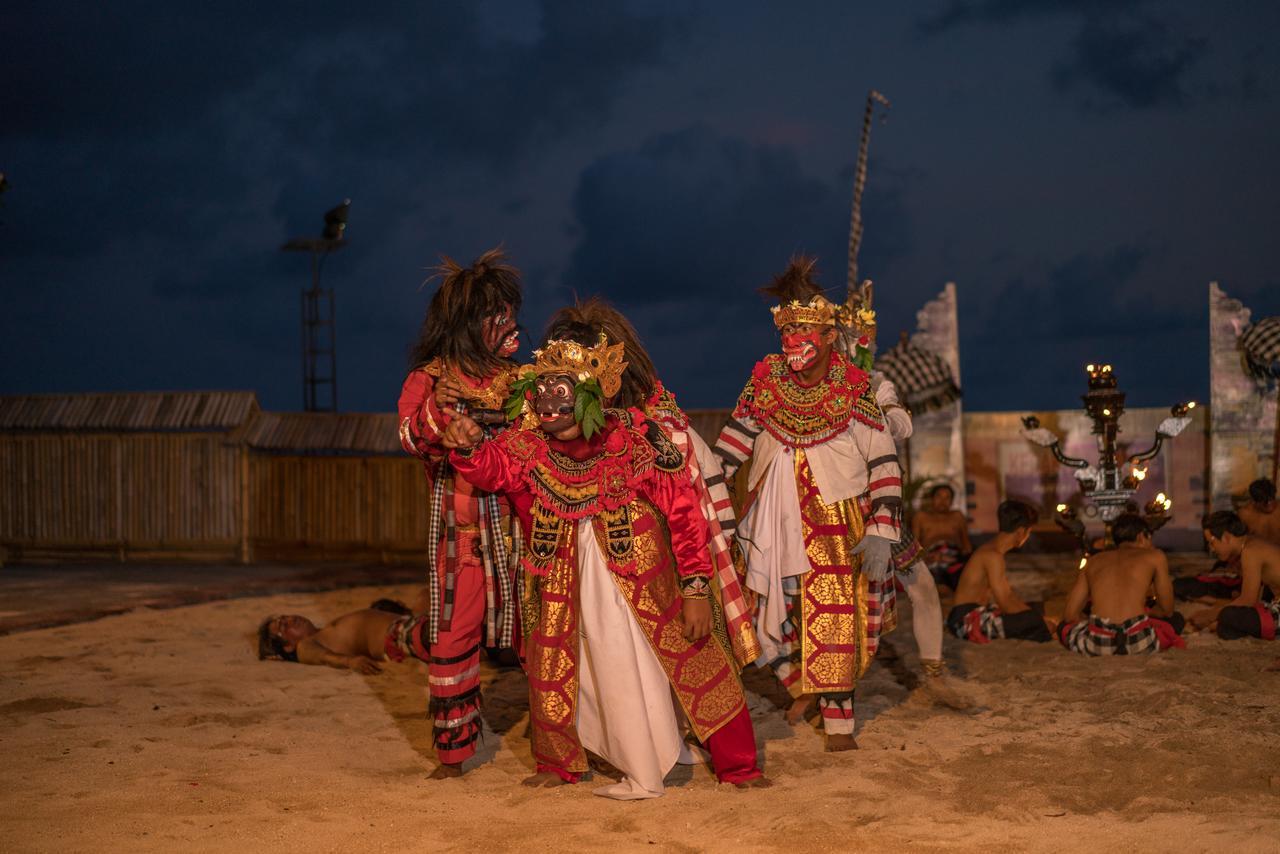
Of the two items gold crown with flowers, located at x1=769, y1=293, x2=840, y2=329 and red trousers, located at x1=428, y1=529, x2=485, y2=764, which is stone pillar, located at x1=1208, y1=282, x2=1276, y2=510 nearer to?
gold crown with flowers, located at x1=769, y1=293, x2=840, y2=329

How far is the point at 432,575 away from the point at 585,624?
0.75m

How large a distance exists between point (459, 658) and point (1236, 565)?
6983 mm

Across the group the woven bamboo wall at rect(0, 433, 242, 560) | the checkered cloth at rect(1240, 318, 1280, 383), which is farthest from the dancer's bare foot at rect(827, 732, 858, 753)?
the woven bamboo wall at rect(0, 433, 242, 560)

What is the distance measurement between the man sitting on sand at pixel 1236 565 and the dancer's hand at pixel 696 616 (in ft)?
20.8

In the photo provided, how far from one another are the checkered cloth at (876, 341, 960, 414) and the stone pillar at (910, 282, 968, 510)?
0.12 m

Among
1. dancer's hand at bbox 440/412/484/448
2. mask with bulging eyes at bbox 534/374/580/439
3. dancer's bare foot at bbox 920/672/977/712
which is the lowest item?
dancer's bare foot at bbox 920/672/977/712

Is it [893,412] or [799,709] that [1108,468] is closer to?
[893,412]

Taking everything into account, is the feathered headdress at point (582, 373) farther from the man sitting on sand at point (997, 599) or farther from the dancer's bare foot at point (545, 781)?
the man sitting on sand at point (997, 599)

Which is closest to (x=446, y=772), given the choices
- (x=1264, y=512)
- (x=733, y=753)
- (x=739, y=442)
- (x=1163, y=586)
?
(x=733, y=753)

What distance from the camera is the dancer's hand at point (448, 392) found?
5086 millimetres

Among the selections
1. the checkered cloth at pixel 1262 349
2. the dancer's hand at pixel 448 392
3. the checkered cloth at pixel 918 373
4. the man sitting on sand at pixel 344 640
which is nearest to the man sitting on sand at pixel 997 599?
the man sitting on sand at pixel 344 640

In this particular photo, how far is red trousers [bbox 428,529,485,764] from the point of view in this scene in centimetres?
514

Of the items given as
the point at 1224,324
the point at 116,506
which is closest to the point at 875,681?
the point at 1224,324

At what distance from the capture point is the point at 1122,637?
310 inches
